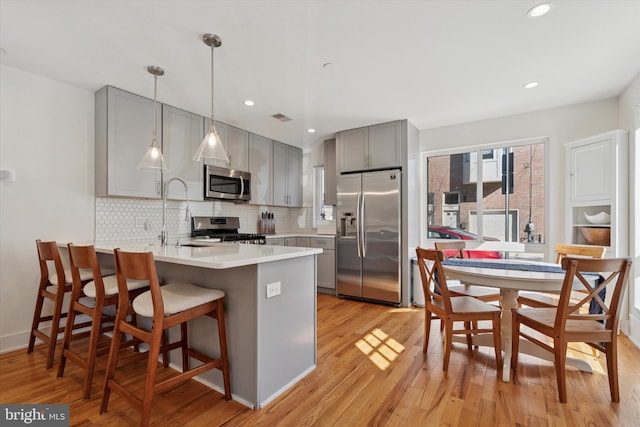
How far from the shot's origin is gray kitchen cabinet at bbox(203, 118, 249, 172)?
4.09 m

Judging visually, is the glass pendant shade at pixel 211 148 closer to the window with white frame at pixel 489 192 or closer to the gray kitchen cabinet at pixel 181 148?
the gray kitchen cabinet at pixel 181 148

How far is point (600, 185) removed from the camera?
3059 mm

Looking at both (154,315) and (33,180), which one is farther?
(33,180)

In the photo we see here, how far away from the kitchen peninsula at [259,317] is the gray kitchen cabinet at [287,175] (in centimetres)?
292

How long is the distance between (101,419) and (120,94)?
9.27ft

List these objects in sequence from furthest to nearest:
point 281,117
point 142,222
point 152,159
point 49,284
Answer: point 281,117 → point 142,222 → point 49,284 → point 152,159

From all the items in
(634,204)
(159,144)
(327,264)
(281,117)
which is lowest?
(327,264)

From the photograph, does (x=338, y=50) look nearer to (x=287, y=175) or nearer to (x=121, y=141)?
(x=121, y=141)

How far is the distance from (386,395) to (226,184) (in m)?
3.22

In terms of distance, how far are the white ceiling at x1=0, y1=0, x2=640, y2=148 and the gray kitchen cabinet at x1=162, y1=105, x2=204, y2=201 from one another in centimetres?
21

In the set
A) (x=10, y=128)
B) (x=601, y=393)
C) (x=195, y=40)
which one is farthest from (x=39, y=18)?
(x=601, y=393)

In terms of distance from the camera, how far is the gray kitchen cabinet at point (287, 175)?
16.3 ft

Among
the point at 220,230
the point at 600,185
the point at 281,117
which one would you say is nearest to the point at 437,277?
the point at 600,185

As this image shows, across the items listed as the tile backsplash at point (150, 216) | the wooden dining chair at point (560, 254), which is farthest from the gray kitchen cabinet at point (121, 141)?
the wooden dining chair at point (560, 254)
